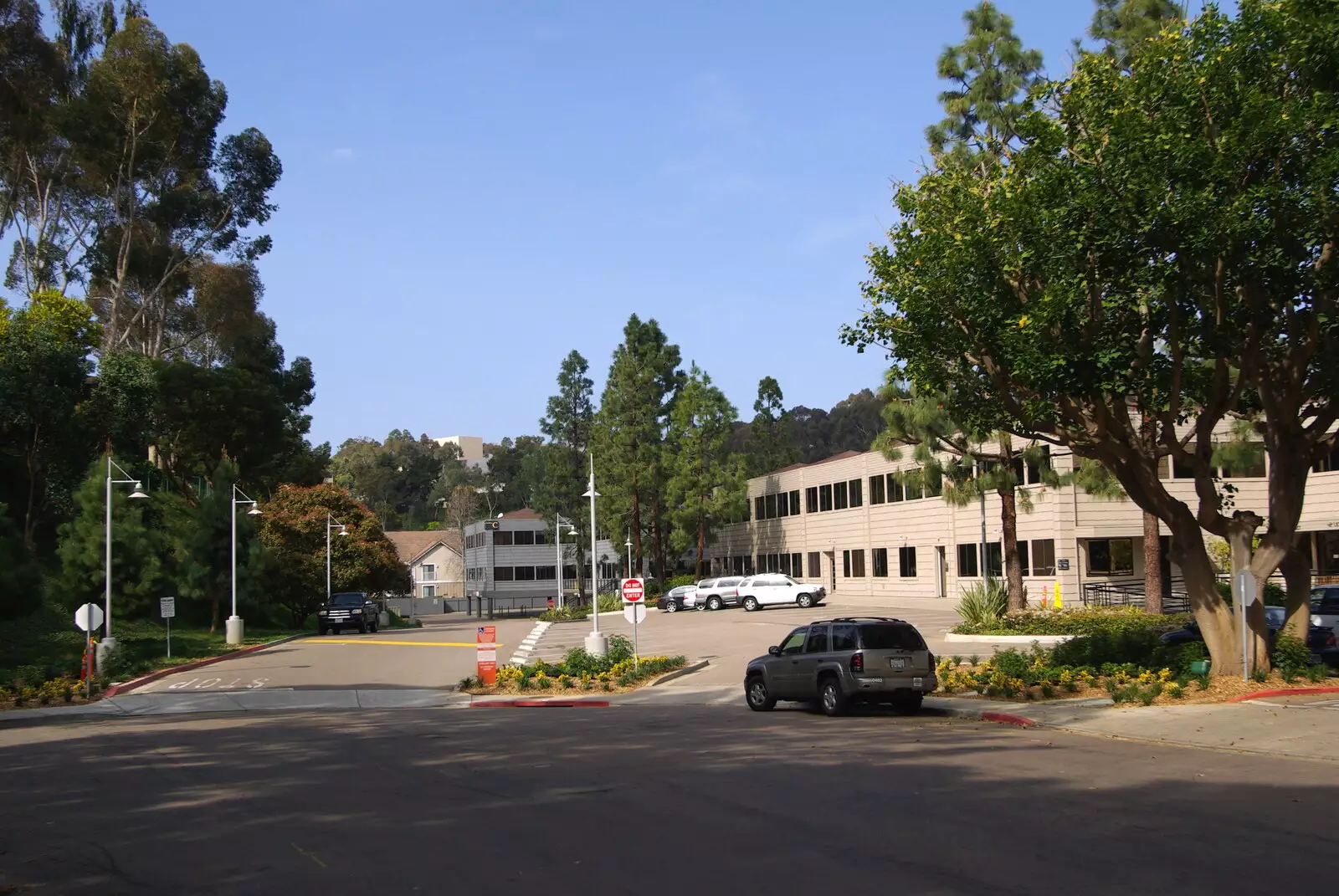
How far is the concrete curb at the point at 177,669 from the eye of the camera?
28.0m

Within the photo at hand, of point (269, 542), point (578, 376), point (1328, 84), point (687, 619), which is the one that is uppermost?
point (578, 376)

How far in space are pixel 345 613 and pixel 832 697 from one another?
38.6 meters

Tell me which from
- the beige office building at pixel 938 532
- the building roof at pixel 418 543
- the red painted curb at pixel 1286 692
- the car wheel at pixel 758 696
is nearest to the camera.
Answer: the red painted curb at pixel 1286 692

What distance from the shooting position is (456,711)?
896 inches

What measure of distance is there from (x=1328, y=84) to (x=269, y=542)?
52629mm

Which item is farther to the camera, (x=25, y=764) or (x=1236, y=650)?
(x=1236, y=650)

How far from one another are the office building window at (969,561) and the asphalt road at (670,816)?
123ft

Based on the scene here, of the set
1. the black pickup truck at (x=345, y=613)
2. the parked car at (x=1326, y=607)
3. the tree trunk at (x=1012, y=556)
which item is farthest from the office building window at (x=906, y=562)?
the parked car at (x=1326, y=607)

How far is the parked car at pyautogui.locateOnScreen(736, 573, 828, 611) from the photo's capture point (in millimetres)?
58969

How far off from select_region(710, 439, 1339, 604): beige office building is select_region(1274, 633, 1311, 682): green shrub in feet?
41.6

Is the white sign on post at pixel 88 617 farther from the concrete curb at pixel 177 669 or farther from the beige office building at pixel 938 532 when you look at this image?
A: the beige office building at pixel 938 532

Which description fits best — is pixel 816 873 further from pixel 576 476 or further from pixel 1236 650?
pixel 576 476

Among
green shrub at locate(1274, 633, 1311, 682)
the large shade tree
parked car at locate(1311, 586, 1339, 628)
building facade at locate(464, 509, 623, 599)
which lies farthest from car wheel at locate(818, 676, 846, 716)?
building facade at locate(464, 509, 623, 599)

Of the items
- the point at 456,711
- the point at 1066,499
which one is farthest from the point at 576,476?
the point at 456,711
